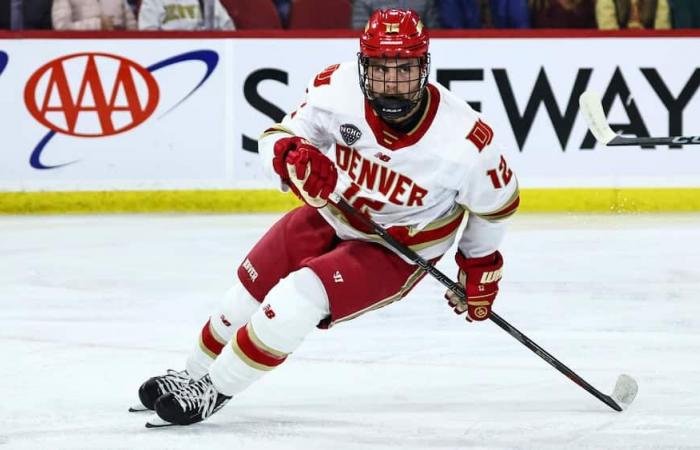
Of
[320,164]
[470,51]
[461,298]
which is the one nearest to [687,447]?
[461,298]

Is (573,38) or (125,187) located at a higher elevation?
(573,38)

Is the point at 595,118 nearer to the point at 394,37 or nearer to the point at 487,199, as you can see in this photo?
the point at 487,199

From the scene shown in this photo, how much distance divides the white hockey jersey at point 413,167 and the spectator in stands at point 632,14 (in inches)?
151

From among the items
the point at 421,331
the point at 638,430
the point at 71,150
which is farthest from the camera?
the point at 71,150

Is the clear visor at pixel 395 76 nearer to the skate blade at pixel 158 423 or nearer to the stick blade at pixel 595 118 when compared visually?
the stick blade at pixel 595 118

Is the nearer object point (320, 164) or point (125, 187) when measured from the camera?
point (320, 164)

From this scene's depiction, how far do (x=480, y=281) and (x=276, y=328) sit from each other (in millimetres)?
488

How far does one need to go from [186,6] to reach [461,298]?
3.85 meters

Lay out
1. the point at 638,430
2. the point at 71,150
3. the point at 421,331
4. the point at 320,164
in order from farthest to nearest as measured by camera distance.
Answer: the point at 71,150, the point at 421,331, the point at 638,430, the point at 320,164

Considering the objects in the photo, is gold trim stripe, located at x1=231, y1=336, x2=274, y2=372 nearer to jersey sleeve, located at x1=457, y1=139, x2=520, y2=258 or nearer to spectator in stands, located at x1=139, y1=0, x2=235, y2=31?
jersey sleeve, located at x1=457, y1=139, x2=520, y2=258

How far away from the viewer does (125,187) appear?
6.58 meters

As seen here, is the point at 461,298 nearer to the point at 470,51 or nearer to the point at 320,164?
the point at 320,164

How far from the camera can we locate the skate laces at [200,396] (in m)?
2.97

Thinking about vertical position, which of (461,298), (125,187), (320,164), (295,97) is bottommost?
(125,187)
